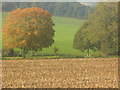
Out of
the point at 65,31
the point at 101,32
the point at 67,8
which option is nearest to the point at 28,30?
the point at 101,32

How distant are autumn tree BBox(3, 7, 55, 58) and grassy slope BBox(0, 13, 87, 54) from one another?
1203 centimetres

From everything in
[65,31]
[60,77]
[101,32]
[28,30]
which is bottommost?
[60,77]

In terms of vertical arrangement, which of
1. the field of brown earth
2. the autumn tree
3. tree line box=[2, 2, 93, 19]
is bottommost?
the field of brown earth

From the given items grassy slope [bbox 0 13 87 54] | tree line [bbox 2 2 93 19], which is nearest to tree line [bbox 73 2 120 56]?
grassy slope [bbox 0 13 87 54]

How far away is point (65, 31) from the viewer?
272ft

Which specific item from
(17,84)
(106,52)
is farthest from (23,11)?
(17,84)

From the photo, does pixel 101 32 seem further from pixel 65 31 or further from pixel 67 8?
pixel 67 8

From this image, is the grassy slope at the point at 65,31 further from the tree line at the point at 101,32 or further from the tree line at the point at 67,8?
the tree line at the point at 101,32

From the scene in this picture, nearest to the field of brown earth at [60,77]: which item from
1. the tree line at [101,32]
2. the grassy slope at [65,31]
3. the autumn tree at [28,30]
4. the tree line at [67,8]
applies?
the autumn tree at [28,30]

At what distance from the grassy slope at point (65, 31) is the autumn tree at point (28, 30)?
1203 cm

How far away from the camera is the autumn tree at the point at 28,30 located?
58781mm

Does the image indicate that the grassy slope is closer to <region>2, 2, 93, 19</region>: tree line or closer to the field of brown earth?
<region>2, 2, 93, 19</region>: tree line

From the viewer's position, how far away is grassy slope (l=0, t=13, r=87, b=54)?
2980 inches

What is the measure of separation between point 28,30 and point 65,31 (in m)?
22.7
